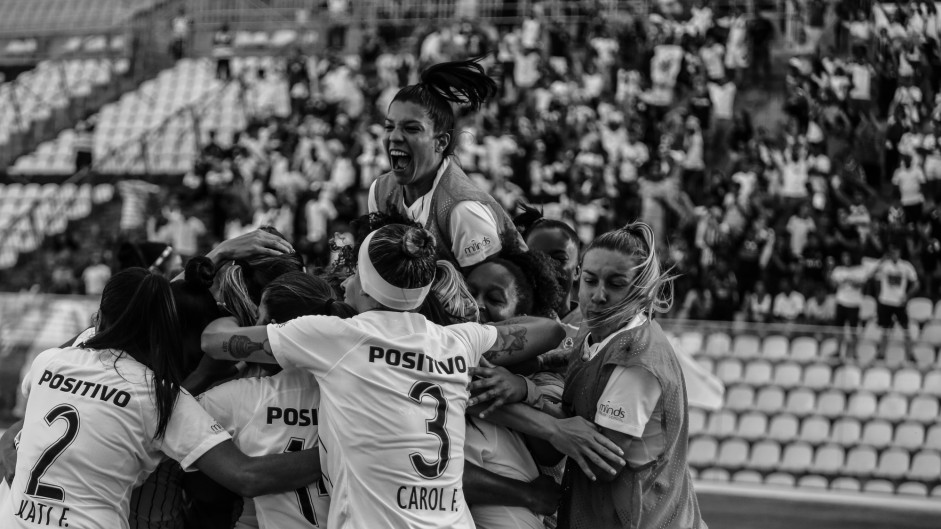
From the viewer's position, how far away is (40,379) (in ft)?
13.1

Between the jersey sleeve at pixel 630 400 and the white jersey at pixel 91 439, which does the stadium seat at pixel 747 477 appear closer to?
the jersey sleeve at pixel 630 400

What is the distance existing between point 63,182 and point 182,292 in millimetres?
20129

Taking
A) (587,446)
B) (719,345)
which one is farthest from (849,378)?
(587,446)

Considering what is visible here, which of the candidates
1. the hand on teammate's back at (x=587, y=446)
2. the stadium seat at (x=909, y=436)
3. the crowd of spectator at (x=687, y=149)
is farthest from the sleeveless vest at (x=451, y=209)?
the crowd of spectator at (x=687, y=149)

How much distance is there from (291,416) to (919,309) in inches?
439

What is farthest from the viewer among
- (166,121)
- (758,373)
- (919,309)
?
(166,121)

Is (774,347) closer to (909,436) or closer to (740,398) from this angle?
(740,398)

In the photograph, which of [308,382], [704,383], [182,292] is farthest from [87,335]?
[704,383]

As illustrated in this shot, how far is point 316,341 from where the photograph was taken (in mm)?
3818

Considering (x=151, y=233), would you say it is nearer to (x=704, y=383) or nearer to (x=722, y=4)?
(x=722, y=4)

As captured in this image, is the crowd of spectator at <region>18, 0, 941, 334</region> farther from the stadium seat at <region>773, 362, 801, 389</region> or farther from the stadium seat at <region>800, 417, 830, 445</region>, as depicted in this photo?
the stadium seat at <region>800, 417, 830, 445</region>

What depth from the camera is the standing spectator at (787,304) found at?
14422mm

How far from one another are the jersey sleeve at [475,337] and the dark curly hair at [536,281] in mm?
570

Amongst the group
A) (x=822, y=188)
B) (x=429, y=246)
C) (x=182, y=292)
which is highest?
(x=429, y=246)
